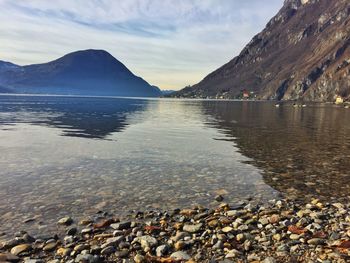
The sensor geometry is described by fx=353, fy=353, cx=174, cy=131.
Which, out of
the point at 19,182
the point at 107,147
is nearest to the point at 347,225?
the point at 19,182

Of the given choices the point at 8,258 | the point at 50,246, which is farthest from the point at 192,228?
the point at 8,258

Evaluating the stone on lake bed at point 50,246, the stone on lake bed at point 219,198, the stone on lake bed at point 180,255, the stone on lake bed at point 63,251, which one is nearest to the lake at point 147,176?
the stone on lake bed at point 219,198

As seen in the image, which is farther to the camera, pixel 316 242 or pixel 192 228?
pixel 192 228

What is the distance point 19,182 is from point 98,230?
9063 mm

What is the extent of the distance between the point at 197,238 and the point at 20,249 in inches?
242

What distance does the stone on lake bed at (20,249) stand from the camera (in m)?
11.9

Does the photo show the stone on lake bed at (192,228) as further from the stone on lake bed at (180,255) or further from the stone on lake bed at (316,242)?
the stone on lake bed at (316,242)

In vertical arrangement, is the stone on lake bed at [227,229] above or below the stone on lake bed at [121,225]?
above

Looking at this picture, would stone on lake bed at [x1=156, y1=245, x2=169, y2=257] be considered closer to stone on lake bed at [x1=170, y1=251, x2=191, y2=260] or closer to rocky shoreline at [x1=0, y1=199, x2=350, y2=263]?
rocky shoreline at [x1=0, y1=199, x2=350, y2=263]

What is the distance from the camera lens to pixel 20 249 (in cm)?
1203

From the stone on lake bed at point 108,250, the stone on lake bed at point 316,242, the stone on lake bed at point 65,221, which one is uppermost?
the stone on lake bed at point 316,242

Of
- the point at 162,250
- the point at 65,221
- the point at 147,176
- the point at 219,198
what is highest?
the point at 162,250

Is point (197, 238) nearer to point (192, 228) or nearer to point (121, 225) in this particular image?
point (192, 228)

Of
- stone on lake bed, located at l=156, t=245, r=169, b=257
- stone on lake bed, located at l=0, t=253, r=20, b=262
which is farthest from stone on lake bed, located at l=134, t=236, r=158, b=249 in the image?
stone on lake bed, located at l=0, t=253, r=20, b=262
